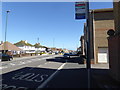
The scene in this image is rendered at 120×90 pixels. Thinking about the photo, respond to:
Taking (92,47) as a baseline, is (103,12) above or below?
above

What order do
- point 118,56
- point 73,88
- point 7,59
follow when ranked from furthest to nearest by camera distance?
point 7,59, point 118,56, point 73,88

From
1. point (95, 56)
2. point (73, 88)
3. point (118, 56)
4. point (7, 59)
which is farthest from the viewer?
point (7, 59)

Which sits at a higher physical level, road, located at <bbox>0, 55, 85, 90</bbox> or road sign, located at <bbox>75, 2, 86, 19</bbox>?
road sign, located at <bbox>75, 2, 86, 19</bbox>

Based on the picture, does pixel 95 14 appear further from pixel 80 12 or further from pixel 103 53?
pixel 80 12

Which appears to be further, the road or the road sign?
the road

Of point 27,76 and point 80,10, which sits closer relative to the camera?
point 80,10

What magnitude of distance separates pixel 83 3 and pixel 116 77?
5.54 metres

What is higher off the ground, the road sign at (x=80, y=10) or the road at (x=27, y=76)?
the road sign at (x=80, y=10)

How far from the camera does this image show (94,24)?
23688 millimetres

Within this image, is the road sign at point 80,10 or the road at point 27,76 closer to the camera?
the road sign at point 80,10

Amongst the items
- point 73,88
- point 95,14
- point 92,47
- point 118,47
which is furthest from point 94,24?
point 73,88

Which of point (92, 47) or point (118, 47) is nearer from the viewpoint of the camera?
point (118, 47)

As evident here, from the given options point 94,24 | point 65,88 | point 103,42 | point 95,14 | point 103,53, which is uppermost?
point 95,14

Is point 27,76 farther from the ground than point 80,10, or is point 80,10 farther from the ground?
point 80,10
